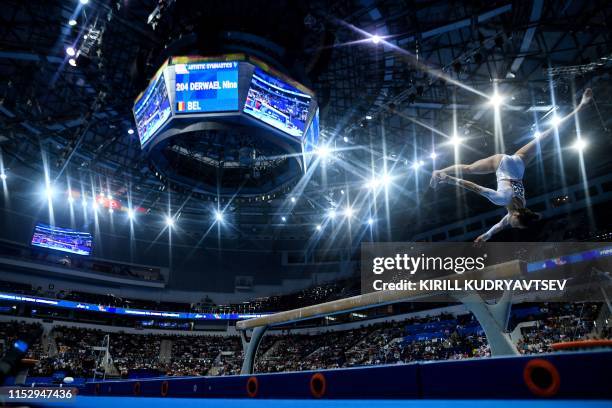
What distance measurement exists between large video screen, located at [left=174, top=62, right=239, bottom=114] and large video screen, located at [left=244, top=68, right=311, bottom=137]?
67 cm

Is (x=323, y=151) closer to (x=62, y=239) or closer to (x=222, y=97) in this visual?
(x=222, y=97)

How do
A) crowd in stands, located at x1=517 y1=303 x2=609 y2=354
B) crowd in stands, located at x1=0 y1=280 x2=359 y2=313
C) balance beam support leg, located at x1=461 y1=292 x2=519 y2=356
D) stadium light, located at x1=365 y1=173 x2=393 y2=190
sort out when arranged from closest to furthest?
balance beam support leg, located at x1=461 y1=292 x2=519 y2=356 < crowd in stands, located at x1=517 y1=303 x2=609 y2=354 < stadium light, located at x1=365 y1=173 x2=393 y2=190 < crowd in stands, located at x1=0 y1=280 x2=359 y2=313

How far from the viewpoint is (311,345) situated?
33.1 meters

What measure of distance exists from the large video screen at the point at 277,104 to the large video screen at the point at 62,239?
29.7 metres

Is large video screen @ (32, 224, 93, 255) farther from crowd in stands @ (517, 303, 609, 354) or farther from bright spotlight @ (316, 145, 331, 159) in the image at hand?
crowd in stands @ (517, 303, 609, 354)

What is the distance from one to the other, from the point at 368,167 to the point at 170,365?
25.6 m

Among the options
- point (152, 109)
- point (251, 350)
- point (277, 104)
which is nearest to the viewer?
point (251, 350)

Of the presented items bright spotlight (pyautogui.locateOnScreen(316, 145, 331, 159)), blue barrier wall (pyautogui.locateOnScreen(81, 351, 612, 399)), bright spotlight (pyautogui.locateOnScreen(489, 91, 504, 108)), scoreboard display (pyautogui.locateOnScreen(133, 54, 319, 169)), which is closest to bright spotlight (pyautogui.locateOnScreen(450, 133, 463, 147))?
bright spotlight (pyautogui.locateOnScreen(489, 91, 504, 108))

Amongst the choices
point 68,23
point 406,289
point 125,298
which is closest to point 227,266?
point 125,298

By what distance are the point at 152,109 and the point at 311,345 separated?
87.3 feet

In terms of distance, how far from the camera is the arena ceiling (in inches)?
506

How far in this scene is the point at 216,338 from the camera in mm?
38000

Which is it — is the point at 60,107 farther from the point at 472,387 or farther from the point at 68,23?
the point at 472,387

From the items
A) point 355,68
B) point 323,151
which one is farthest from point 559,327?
point 355,68
